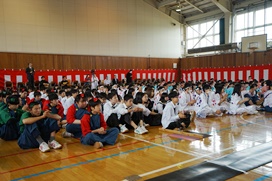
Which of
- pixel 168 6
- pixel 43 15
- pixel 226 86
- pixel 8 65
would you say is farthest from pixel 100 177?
pixel 168 6

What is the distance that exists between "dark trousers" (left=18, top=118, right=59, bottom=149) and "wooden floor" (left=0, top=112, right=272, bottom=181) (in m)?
0.17

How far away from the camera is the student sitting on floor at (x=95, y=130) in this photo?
16.6 feet

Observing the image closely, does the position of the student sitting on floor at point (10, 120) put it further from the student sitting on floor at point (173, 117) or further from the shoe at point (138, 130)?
the student sitting on floor at point (173, 117)

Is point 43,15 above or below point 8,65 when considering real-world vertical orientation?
above

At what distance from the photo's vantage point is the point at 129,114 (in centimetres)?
646

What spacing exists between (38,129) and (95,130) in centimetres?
118

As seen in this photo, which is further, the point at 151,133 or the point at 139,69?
the point at 139,69

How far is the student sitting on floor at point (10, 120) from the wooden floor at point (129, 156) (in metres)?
0.26

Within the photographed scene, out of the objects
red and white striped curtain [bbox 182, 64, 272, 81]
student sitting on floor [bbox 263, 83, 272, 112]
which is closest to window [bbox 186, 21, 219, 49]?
red and white striped curtain [bbox 182, 64, 272, 81]

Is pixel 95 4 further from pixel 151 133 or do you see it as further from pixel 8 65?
pixel 151 133

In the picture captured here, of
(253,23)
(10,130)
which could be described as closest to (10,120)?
(10,130)

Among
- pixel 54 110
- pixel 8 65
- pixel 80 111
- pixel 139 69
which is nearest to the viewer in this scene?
pixel 80 111

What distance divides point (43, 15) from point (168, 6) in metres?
10.8

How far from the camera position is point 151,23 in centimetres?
2050
